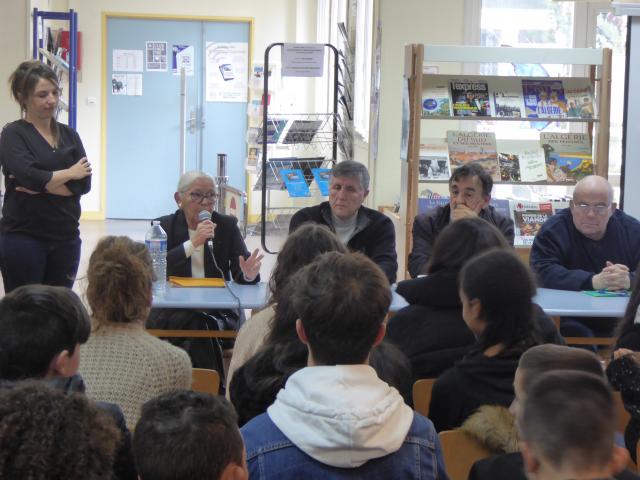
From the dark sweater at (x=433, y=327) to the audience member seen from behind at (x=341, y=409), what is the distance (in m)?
1.06

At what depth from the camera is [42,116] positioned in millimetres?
4141

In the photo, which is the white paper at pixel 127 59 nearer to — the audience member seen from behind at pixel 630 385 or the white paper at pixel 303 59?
the white paper at pixel 303 59

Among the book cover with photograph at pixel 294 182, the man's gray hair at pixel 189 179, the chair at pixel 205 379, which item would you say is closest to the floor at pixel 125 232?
the book cover with photograph at pixel 294 182

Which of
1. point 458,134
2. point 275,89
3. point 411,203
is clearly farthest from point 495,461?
point 275,89

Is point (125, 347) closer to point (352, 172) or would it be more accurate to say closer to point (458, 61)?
point (352, 172)

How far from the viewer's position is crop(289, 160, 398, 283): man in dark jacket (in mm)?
4395

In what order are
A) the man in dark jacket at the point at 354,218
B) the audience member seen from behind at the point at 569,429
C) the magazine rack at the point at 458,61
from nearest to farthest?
1. the audience member seen from behind at the point at 569,429
2. the man in dark jacket at the point at 354,218
3. the magazine rack at the point at 458,61

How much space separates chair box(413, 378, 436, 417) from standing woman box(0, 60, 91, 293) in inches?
85.9

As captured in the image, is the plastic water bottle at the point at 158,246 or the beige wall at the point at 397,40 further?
the beige wall at the point at 397,40

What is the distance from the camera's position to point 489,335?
2.32m

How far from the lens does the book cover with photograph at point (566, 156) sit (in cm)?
595

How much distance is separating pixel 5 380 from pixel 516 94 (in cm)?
474

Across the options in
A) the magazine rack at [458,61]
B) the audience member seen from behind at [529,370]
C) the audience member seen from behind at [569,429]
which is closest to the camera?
the audience member seen from behind at [569,429]

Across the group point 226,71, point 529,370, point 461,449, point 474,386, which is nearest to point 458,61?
point 474,386
